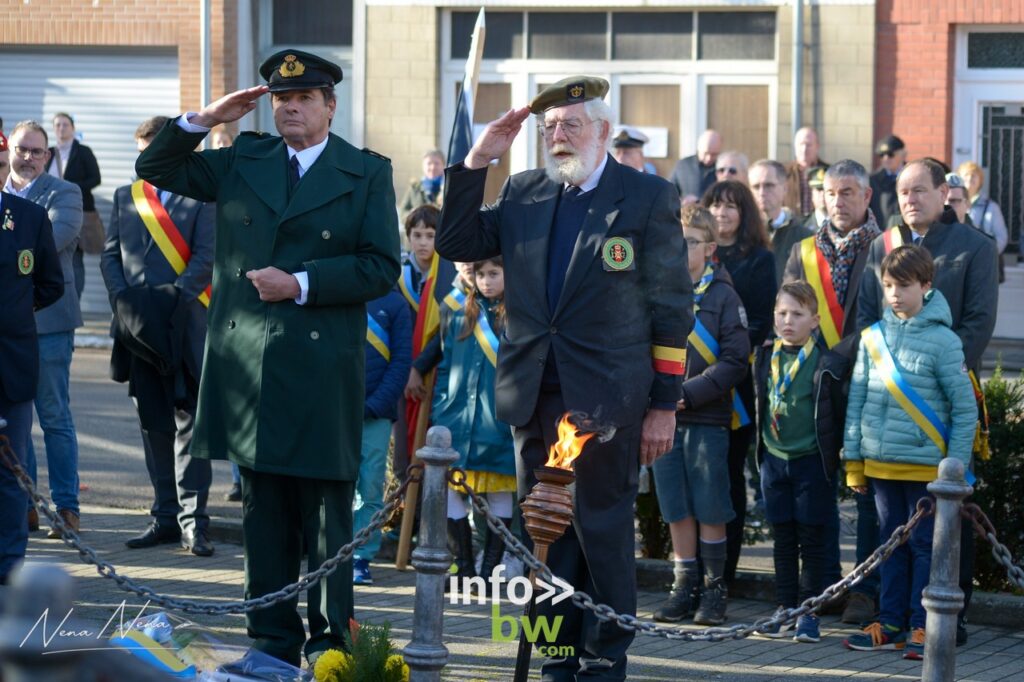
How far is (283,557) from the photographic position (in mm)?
6555

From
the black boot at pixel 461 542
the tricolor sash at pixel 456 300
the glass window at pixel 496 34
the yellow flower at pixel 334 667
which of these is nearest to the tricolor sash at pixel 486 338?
the tricolor sash at pixel 456 300

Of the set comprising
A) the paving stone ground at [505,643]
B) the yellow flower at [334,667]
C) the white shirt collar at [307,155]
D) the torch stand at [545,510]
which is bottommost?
the paving stone ground at [505,643]

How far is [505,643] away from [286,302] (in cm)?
199

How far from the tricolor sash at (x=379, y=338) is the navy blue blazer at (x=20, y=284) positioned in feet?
5.19

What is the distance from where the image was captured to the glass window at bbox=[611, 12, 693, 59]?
61.4ft

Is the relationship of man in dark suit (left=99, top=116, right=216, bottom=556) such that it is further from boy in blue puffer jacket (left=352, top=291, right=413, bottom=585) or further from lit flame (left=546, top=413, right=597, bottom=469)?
lit flame (left=546, top=413, right=597, bottom=469)

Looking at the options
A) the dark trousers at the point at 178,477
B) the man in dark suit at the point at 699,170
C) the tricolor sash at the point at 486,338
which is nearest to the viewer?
the tricolor sash at the point at 486,338

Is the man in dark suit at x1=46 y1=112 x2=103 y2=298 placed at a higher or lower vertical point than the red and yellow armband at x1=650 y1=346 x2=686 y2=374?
higher

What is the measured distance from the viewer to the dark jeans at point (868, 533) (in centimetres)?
791

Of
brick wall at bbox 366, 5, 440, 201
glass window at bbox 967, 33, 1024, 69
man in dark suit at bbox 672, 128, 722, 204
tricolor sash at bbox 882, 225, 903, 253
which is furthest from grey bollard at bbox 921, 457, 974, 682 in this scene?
brick wall at bbox 366, 5, 440, 201

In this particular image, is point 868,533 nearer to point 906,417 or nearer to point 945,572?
point 906,417

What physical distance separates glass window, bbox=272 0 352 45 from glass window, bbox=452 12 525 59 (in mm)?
1572

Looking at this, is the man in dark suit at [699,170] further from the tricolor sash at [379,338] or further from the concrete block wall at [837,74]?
the tricolor sash at [379,338]

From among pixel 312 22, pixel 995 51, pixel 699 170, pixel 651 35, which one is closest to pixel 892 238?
pixel 699 170
